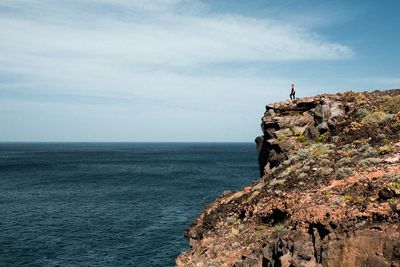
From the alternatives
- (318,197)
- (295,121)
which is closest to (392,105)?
(295,121)

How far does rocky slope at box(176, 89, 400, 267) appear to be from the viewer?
17.0 metres

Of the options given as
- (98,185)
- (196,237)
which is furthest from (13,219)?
(196,237)

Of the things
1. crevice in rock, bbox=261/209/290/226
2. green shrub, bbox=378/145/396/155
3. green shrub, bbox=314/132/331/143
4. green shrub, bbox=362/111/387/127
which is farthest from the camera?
green shrub, bbox=314/132/331/143

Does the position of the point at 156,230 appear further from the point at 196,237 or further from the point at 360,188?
the point at 360,188

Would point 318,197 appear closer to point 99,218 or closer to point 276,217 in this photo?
point 276,217

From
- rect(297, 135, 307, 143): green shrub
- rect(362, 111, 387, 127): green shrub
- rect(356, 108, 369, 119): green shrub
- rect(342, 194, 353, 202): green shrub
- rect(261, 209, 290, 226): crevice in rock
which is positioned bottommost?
rect(261, 209, 290, 226): crevice in rock

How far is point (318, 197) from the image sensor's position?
70.0 ft

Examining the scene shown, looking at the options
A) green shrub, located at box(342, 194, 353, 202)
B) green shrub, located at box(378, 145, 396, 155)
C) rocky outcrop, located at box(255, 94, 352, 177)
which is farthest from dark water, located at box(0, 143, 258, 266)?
green shrub, located at box(342, 194, 353, 202)

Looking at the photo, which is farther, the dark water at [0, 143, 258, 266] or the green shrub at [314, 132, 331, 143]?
the dark water at [0, 143, 258, 266]

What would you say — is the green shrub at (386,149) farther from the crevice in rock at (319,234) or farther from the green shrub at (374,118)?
the crevice in rock at (319,234)

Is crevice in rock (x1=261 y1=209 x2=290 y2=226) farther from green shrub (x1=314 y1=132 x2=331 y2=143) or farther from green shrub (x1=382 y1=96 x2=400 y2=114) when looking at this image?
green shrub (x1=382 y1=96 x2=400 y2=114)

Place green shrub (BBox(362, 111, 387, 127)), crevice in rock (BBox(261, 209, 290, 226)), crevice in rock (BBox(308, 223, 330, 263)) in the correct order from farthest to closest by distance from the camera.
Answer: green shrub (BBox(362, 111, 387, 127))
crevice in rock (BBox(261, 209, 290, 226))
crevice in rock (BBox(308, 223, 330, 263))

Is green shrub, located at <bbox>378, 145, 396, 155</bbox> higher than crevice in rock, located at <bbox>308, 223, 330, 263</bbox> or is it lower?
higher

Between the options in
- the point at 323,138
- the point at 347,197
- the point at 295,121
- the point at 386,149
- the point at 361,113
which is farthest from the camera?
the point at 295,121
